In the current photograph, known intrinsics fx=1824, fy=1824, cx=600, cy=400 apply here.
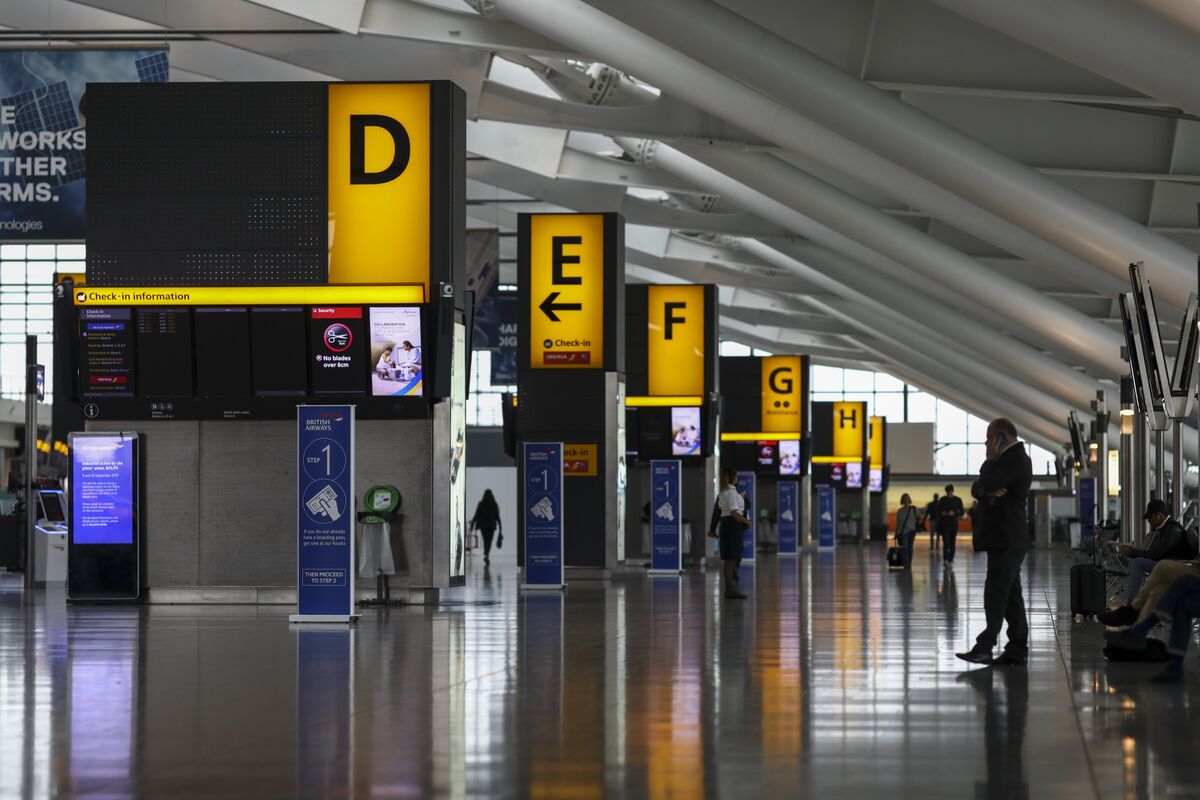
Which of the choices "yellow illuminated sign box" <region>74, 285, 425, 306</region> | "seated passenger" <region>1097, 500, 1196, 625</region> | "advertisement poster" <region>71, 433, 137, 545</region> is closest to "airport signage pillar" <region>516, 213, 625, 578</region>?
"yellow illuminated sign box" <region>74, 285, 425, 306</region>

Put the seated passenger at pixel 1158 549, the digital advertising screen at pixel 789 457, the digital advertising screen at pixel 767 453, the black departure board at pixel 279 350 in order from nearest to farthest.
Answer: the seated passenger at pixel 1158 549 → the black departure board at pixel 279 350 → the digital advertising screen at pixel 789 457 → the digital advertising screen at pixel 767 453

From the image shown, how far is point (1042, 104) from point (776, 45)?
5937 mm

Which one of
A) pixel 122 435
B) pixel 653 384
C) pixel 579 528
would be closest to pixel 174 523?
pixel 122 435

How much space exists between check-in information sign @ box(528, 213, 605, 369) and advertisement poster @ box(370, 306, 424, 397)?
9153mm

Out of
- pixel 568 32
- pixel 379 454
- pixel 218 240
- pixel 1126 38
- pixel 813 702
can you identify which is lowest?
pixel 813 702

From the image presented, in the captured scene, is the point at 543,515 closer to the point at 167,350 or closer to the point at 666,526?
the point at 167,350

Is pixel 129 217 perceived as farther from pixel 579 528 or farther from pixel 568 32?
pixel 579 528

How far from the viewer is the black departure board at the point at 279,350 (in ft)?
56.6

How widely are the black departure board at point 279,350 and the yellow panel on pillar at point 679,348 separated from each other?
1607 centimetres

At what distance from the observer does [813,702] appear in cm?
871

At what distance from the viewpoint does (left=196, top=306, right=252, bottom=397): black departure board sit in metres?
17.4

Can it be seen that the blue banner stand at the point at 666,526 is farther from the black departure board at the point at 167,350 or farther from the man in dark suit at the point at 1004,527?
the man in dark suit at the point at 1004,527

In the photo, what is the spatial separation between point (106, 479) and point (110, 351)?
1249 mm

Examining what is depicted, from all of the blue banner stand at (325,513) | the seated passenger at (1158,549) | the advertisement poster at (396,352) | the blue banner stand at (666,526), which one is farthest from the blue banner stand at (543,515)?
the seated passenger at (1158,549)
